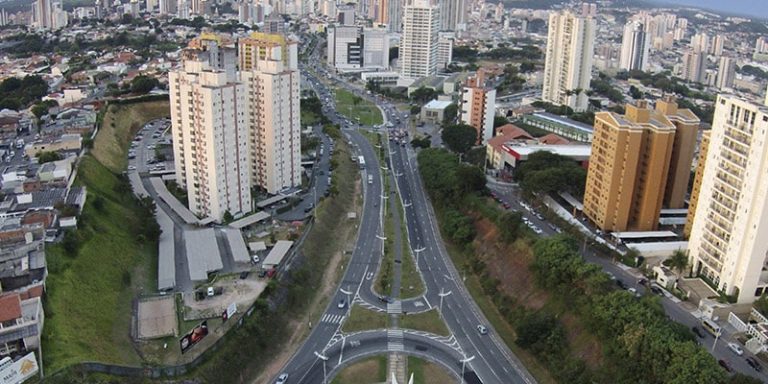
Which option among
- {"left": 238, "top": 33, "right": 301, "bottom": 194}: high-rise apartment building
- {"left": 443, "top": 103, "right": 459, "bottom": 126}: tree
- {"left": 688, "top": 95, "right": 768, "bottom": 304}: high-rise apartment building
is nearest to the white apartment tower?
{"left": 238, "top": 33, "right": 301, "bottom": 194}: high-rise apartment building

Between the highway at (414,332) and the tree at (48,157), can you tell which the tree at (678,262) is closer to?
the highway at (414,332)

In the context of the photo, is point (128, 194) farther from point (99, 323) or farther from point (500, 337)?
point (500, 337)

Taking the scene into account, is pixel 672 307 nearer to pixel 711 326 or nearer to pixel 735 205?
pixel 711 326

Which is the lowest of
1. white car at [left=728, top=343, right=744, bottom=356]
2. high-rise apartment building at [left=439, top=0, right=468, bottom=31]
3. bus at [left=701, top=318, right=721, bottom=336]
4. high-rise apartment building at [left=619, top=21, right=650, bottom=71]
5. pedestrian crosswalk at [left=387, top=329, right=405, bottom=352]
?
pedestrian crosswalk at [left=387, top=329, right=405, bottom=352]

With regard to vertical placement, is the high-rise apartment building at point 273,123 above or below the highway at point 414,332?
above

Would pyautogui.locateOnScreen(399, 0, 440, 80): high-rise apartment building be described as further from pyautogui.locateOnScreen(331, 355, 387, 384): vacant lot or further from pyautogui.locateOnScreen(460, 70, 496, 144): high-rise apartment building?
pyautogui.locateOnScreen(331, 355, 387, 384): vacant lot

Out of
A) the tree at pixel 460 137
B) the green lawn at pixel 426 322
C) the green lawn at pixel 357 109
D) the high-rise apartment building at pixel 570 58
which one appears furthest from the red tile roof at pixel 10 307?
the high-rise apartment building at pixel 570 58
